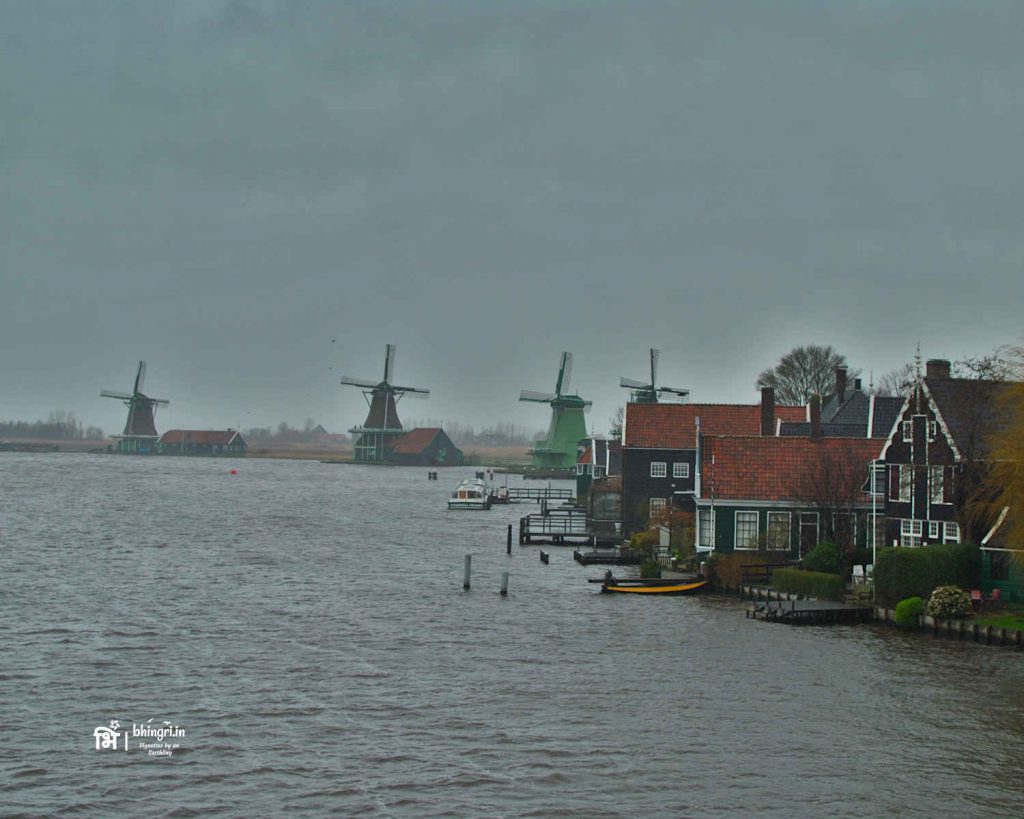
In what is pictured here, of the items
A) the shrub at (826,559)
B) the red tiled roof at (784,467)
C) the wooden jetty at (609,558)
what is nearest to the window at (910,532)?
the shrub at (826,559)

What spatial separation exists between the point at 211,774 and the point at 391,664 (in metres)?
11.3

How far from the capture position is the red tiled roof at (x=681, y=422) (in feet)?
241

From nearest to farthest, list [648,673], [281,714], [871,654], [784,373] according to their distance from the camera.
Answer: [281,714], [648,673], [871,654], [784,373]

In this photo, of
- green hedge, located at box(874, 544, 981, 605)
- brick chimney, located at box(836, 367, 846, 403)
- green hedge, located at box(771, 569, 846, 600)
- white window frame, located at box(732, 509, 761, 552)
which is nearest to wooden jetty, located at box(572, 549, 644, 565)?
white window frame, located at box(732, 509, 761, 552)

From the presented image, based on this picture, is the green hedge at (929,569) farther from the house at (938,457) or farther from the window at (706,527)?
the window at (706,527)

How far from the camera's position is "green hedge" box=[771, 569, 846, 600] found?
1815 inches

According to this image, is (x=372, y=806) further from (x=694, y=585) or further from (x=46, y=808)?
(x=694, y=585)

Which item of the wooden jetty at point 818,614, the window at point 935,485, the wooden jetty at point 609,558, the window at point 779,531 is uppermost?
the window at point 935,485

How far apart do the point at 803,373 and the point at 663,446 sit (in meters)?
38.8

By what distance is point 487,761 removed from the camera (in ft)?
87.0

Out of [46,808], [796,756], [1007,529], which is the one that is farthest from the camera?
[1007,529]

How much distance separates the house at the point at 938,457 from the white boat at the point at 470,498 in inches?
2733

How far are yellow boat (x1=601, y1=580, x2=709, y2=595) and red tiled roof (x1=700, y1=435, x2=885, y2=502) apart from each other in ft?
16.5

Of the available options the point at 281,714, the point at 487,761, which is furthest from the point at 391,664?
the point at 487,761
